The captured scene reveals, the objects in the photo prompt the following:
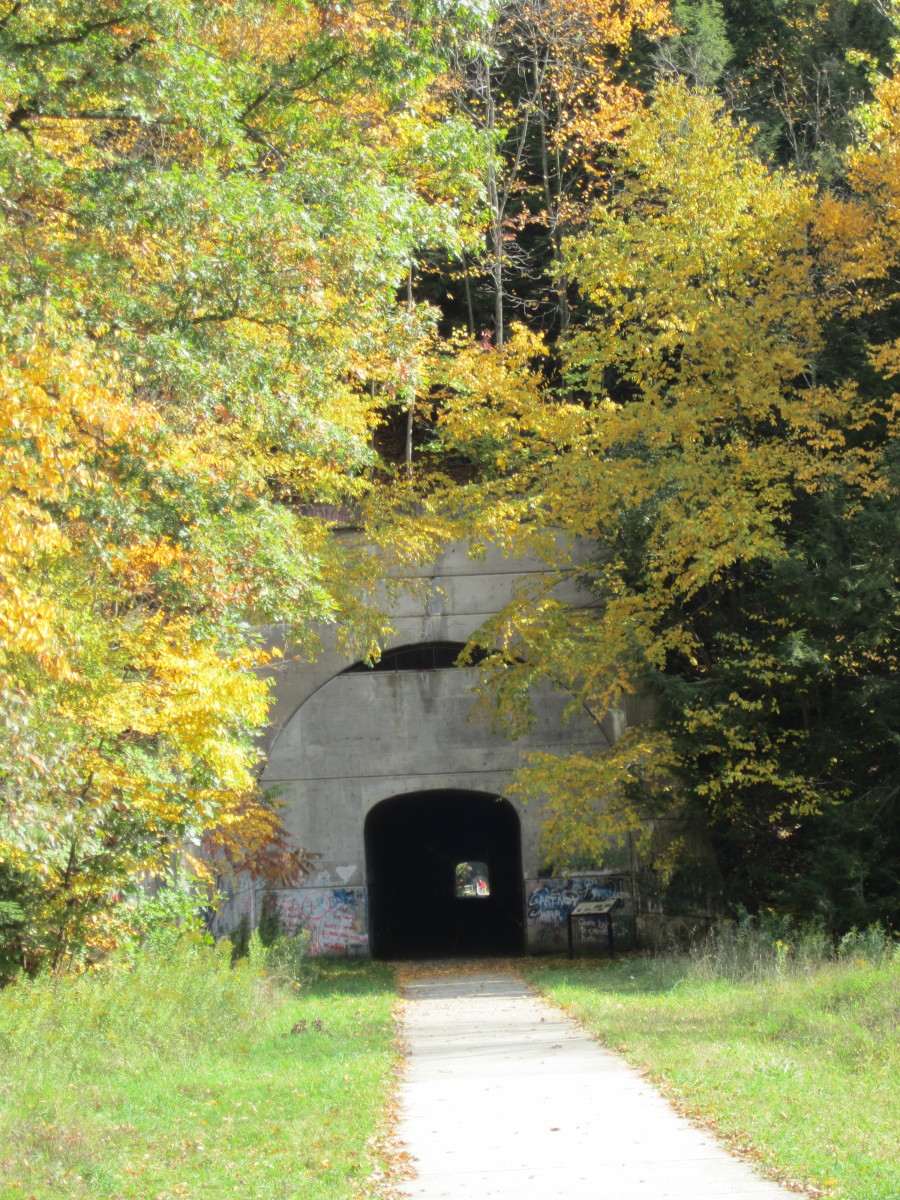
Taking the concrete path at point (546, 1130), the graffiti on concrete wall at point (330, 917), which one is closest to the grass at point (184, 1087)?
the concrete path at point (546, 1130)

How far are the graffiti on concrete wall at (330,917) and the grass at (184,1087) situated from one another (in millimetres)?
8180

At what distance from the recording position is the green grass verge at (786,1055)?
6.20 m

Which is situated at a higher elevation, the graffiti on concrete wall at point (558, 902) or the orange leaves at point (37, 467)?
the orange leaves at point (37, 467)

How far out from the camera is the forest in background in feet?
33.8

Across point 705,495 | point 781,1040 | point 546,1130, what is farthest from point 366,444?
point 546,1130

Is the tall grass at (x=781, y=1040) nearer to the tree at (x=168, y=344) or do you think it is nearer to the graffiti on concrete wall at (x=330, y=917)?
the tree at (x=168, y=344)

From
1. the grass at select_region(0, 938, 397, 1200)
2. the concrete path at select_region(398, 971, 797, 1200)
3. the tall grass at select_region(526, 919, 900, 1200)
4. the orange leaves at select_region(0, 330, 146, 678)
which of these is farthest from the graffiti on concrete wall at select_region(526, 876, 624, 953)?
the orange leaves at select_region(0, 330, 146, 678)

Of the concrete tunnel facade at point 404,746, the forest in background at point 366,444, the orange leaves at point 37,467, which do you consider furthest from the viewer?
the concrete tunnel facade at point 404,746

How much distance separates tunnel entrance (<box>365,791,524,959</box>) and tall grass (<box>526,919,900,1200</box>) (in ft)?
30.7

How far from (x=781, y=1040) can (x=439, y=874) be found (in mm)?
31257

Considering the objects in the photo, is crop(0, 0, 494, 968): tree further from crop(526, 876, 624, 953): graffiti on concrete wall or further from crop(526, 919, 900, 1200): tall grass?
crop(526, 876, 624, 953): graffiti on concrete wall

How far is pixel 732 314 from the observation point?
60.0 feet

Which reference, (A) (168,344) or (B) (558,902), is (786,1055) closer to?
(A) (168,344)

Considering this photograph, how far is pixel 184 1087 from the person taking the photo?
8469mm
